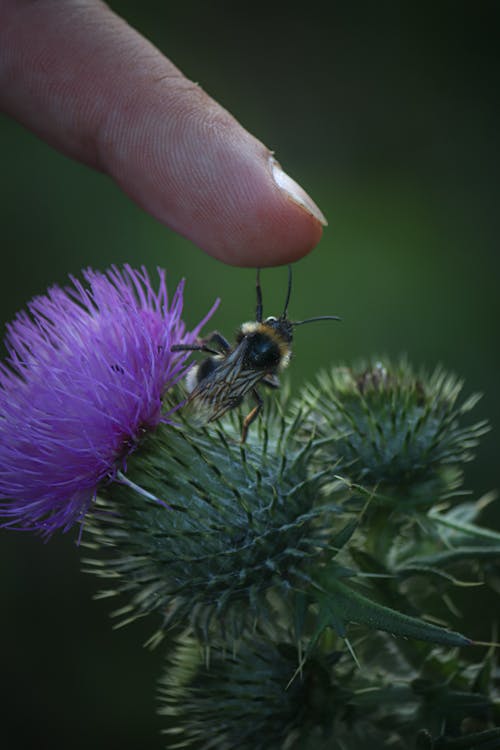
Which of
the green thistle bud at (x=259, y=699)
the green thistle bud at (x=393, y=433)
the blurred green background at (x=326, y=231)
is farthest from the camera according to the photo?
the blurred green background at (x=326, y=231)

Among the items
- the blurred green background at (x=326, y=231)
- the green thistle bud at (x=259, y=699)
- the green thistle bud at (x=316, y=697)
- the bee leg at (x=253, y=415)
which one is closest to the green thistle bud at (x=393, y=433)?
the bee leg at (x=253, y=415)

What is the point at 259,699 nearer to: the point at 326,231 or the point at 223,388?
the point at 223,388

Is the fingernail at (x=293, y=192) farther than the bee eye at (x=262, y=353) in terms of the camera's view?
Yes

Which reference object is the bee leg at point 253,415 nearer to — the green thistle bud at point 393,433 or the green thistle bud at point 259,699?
the green thistle bud at point 393,433

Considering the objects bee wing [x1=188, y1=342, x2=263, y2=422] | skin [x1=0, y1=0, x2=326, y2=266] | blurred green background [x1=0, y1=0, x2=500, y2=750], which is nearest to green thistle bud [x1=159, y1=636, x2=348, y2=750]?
bee wing [x1=188, y1=342, x2=263, y2=422]

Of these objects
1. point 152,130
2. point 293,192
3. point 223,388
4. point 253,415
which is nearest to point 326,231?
point 152,130
